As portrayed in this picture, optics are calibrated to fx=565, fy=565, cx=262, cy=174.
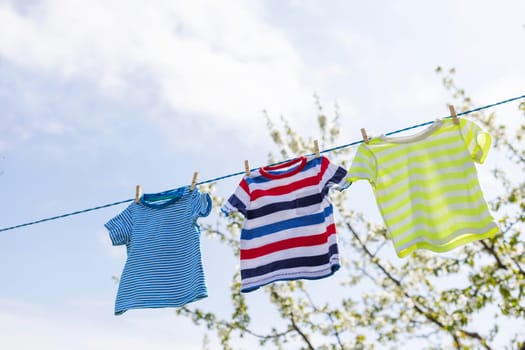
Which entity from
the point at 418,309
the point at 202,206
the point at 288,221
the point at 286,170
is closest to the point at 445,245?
the point at 288,221

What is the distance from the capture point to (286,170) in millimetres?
4297

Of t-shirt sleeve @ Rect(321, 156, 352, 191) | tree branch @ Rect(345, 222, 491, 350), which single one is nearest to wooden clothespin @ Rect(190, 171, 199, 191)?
t-shirt sleeve @ Rect(321, 156, 352, 191)

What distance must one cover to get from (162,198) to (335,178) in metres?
1.46

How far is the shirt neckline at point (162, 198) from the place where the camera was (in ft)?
14.7

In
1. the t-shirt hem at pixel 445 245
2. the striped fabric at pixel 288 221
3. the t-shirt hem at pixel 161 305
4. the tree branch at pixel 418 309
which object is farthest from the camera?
the tree branch at pixel 418 309

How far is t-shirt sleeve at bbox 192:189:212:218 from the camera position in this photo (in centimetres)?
432

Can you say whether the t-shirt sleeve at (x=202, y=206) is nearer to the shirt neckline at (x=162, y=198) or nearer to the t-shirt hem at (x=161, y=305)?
the shirt neckline at (x=162, y=198)

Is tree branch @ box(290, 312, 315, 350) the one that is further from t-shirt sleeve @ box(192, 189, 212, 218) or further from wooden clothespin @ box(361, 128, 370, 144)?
wooden clothespin @ box(361, 128, 370, 144)

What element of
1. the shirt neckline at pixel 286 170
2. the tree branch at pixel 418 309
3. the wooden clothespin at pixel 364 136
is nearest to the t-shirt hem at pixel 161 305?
the shirt neckline at pixel 286 170

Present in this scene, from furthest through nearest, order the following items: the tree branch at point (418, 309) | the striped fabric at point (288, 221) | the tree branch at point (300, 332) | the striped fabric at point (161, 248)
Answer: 1. the tree branch at point (300, 332)
2. the tree branch at point (418, 309)
3. the striped fabric at point (161, 248)
4. the striped fabric at point (288, 221)

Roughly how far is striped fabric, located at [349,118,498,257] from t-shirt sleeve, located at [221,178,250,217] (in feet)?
2.70

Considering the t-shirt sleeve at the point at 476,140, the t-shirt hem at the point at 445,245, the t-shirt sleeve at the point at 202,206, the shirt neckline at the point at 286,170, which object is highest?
the shirt neckline at the point at 286,170

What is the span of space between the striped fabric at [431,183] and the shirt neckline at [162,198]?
1.39m

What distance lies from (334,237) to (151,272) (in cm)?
140
